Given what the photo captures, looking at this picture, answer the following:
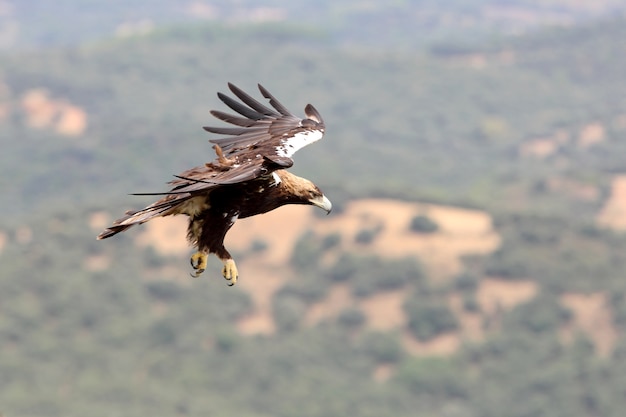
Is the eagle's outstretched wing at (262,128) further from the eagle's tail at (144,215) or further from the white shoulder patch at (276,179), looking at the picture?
the eagle's tail at (144,215)

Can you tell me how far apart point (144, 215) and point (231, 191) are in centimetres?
106

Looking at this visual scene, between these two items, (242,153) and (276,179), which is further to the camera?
(242,153)

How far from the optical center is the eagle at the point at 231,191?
44.4ft

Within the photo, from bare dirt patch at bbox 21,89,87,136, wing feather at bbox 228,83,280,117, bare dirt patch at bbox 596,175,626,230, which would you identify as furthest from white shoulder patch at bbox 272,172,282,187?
bare dirt patch at bbox 21,89,87,136

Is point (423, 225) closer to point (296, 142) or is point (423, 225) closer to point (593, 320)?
point (593, 320)

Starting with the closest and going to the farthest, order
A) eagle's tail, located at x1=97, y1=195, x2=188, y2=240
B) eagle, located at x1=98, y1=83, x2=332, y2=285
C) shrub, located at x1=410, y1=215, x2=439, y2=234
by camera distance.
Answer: eagle, located at x1=98, y1=83, x2=332, y2=285
eagle's tail, located at x1=97, y1=195, x2=188, y2=240
shrub, located at x1=410, y1=215, x2=439, y2=234

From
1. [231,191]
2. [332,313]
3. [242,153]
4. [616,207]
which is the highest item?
[616,207]

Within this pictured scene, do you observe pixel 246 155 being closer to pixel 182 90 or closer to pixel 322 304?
pixel 322 304

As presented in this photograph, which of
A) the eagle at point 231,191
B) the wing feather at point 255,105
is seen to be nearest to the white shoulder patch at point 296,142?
the eagle at point 231,191

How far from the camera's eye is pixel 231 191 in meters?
14.4

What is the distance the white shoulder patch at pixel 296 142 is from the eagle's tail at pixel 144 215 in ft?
4.65

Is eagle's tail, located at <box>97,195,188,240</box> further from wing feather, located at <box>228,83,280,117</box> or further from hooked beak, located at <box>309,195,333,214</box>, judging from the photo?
wing feather, located at <box>228,83,280,117</box>

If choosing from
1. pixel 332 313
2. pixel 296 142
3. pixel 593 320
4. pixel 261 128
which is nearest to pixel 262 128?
pixel 261 128

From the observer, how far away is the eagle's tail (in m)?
13.6
